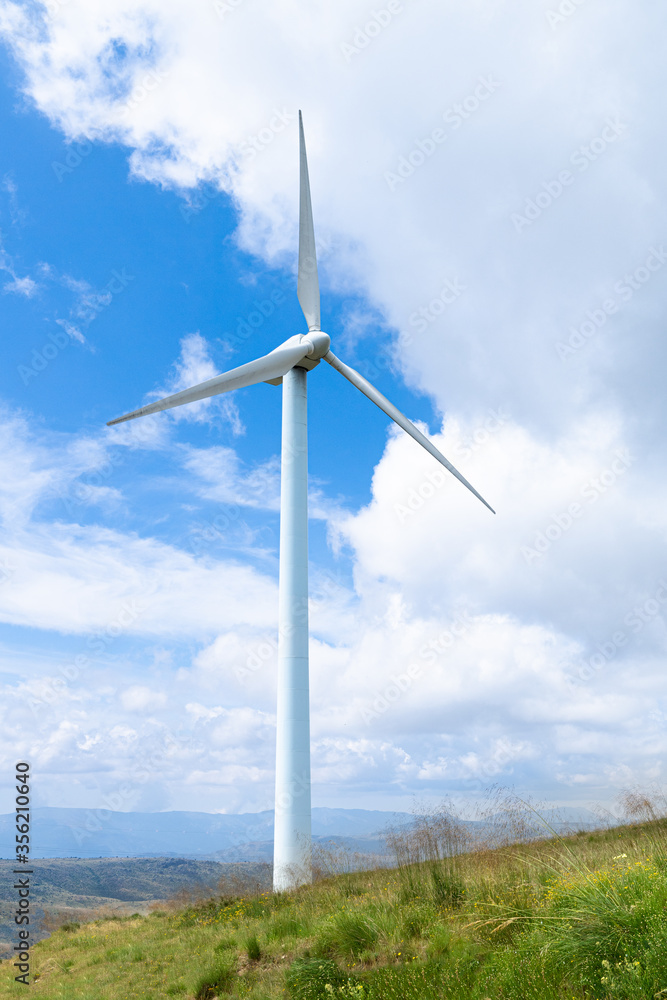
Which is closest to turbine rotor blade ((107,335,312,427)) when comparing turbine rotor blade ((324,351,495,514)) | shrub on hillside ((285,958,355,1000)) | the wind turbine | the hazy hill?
the wind turbine

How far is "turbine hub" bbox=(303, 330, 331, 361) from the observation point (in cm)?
2652

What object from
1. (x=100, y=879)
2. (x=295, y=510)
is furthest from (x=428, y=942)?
(x=100, y=879)

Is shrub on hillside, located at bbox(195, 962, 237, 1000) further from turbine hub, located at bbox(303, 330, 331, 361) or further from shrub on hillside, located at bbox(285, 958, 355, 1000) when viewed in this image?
turbine hub, located at bbox(303, 330, 331, 361)

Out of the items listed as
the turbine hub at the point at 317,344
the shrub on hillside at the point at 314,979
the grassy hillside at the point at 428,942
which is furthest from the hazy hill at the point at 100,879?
the turbine hub at the point at 317,344

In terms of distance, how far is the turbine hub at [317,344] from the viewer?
26.5m

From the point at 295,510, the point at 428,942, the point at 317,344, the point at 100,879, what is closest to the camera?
the point at 428,942

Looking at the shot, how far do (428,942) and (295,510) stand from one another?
15.8m

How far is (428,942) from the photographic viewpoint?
1000 cm

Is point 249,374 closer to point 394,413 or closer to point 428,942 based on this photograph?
point 394,413

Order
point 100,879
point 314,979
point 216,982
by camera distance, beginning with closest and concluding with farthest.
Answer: point 314,979 → point 216,982 → point 100,879

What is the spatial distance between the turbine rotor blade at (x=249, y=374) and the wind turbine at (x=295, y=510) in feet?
0.13

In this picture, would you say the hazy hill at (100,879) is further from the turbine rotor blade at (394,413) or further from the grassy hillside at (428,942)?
the turbine rotor blade at (394,413)

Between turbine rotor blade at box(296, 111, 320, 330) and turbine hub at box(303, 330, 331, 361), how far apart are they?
1507 mm

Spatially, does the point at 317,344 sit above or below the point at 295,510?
above
